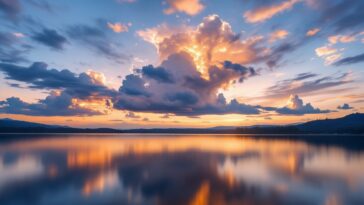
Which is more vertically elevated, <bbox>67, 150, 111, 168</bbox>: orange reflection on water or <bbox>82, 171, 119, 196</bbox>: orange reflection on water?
<bbox>82, 171, 119, 196</bbox>: orange reflection on water

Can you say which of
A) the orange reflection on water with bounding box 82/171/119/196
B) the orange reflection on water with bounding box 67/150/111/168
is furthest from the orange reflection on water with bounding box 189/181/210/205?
the orange reflection on water with bounding box 67/150/111/168

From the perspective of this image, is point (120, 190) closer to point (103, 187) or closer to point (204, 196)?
point (103, 187)

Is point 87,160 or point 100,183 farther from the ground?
point 100,183

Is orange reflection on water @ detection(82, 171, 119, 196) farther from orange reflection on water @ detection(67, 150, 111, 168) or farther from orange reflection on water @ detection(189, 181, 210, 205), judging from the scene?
orange reflection on water @ detection(67, 150, 111, 168)

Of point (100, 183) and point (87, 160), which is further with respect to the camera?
point (87, 160)

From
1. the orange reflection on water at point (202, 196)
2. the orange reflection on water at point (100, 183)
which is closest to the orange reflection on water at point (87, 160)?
the orange reflection on water at point (100, 183)

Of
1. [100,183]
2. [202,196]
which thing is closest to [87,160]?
[100,183]

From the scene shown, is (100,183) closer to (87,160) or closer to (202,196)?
(202,196)

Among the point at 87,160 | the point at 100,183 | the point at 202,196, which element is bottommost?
the point at 87,160

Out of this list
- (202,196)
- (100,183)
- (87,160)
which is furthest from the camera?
(87,160)

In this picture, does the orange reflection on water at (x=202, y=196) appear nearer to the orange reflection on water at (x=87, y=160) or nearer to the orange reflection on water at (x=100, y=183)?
the orange reflection on water at (x=100, y=183)

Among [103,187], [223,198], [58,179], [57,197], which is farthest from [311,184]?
[58,179]

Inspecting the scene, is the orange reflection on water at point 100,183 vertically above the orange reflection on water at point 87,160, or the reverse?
the orange reflection on water at point 100,183

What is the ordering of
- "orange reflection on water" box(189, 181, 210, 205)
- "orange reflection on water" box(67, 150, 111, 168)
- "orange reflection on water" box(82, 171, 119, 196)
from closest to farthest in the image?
1. "orange reflection on water" box(189, 181, 210, 205)
2. "orange reflection on water" box(82, 171, 119, 196)
3. "orange reflection on water" box(67, 150, 111, 168)
